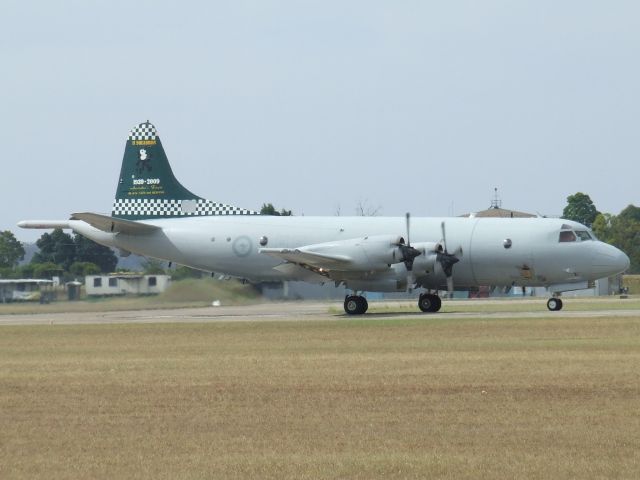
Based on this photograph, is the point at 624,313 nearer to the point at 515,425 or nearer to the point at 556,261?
the point at 556,261

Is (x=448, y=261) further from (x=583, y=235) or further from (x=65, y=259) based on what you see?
(x=65, y=259)

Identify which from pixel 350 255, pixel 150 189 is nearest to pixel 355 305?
pixel 350 255

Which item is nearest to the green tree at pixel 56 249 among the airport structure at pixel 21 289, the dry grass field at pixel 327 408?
the airport structure at pixel 21 289

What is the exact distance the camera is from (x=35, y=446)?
48.0ft

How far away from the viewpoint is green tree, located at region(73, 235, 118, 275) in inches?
4178

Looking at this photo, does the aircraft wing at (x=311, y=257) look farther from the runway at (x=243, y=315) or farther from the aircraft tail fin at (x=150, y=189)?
the aircraft tail fin at (x=150, y=189)

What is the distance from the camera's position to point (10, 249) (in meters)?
157

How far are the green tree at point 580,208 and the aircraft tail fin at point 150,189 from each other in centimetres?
12320

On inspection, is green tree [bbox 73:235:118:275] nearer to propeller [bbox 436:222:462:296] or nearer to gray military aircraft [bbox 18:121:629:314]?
gray military aircraft [bbox 18:121:629:314]

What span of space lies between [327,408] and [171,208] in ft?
117

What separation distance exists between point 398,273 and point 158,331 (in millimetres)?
11749

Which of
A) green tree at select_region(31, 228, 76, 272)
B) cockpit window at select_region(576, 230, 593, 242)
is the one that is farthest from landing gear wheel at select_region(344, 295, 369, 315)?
green tree at select_region(31, 228, 76, 272)

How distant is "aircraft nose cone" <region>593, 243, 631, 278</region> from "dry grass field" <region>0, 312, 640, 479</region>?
13638 millimetres

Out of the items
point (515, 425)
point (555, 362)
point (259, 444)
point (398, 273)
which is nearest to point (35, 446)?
point (259, 444)
